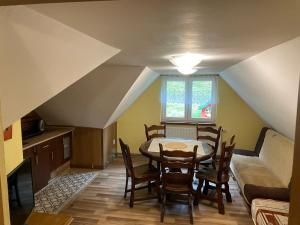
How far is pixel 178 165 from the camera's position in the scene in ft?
8.93

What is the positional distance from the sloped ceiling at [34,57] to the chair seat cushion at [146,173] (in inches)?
75.3

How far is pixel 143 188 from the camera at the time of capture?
143 inches

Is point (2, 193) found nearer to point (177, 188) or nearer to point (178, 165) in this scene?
point (178, 165)

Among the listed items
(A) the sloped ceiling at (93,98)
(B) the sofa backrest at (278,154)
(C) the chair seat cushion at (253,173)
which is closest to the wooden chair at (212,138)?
(C) the chair seat cushion at (253,173)

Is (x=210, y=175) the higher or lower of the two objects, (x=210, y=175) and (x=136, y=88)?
the lower

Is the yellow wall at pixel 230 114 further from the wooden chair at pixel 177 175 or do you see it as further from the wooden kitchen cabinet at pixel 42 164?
the wooden chair at pixel 177 175

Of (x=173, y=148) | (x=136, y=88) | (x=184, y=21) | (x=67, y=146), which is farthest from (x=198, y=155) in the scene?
(x=67, y=146)

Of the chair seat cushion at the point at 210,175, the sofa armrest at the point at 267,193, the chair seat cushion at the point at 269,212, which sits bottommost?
the chair seat cushion at the point at 269,212

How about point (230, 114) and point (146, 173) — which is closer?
point (146, 173)

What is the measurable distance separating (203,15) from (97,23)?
0.57m

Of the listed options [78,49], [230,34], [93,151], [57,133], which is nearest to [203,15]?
[230,34]

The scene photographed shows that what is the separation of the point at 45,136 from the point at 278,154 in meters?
3.64

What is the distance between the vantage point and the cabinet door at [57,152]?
3.93 meters

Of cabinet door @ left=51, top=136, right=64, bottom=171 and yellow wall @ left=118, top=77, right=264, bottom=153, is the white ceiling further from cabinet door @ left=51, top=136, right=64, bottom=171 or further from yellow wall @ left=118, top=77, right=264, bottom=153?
yellow wall @ left=118, top=77, right=264, bottom=153
